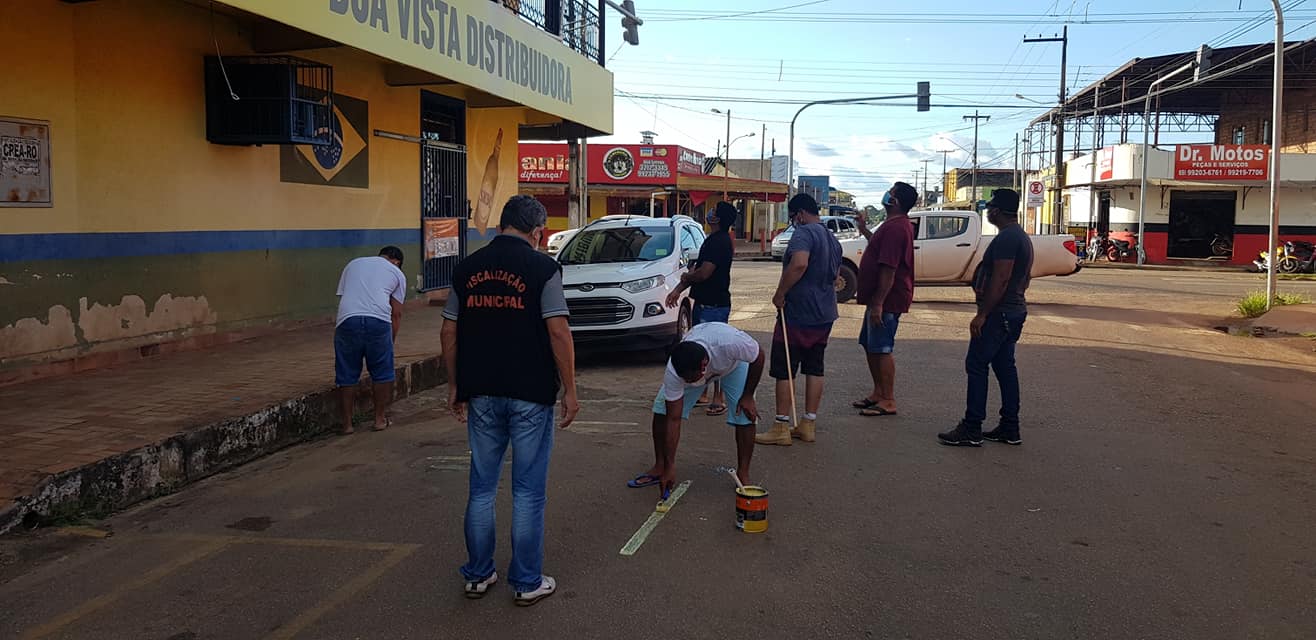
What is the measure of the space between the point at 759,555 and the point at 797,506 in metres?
0.86

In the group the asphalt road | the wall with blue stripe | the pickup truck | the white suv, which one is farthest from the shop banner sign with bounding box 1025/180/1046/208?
the wall with blue stripe

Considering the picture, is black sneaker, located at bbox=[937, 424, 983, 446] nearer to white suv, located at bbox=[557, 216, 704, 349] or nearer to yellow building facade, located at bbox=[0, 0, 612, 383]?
white suv, located at bbox=[557, 216, 704, 349]

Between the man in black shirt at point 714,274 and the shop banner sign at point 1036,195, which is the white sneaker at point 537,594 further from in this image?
the shop banner sign at point 1036,195

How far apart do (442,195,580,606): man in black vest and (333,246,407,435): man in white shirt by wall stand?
3.24m

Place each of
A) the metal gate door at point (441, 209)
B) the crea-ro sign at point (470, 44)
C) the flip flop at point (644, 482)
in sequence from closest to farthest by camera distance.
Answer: the flip flop at point (644, 482), the crea-ro sign at point (470, 44), the metal gate door at point (441, 209)

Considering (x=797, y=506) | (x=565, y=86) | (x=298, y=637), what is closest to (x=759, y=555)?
(x=797, y=506)

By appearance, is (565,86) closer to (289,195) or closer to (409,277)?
(409,277)

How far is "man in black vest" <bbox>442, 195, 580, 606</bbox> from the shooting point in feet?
13.1

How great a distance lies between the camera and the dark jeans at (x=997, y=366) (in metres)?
6.91

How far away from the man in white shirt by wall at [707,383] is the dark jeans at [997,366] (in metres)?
2.12

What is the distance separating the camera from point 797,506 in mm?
5496

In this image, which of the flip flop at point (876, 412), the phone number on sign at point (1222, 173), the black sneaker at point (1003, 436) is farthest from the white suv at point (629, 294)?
the phone number on sign at point (1222, 173)

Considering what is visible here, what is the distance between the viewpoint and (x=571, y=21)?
16469 millimetres

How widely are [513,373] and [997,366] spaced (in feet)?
14.3
